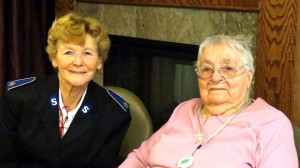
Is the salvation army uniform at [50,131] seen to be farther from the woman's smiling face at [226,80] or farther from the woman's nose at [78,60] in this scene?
the woman's smiling face at [226,80]

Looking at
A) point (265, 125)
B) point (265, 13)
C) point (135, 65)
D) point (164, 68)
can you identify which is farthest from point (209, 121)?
point (135, 65)

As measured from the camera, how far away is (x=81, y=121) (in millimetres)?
1947

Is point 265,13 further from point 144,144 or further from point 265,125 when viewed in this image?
point 144,144

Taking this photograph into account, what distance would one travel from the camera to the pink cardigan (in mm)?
1549

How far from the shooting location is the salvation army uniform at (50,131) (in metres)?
1.92

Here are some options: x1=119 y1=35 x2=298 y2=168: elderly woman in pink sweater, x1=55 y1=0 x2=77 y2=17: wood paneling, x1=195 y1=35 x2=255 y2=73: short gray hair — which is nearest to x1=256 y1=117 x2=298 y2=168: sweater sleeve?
x1=119 y1=35 x2=298 y2=168: elderly woman in pink sweater

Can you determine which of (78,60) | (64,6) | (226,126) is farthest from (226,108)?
(64,6)

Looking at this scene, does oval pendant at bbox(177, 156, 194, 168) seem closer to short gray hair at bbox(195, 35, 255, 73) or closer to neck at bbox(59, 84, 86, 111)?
short gray hair at bbox(195, 35, 255, 73)

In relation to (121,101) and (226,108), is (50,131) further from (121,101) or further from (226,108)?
(226,108)

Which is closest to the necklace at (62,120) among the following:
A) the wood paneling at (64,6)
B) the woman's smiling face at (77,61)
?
the woman's smiling face at (77,61)

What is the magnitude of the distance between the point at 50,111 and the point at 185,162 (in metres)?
0.62

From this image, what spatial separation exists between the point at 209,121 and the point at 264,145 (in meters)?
0.24

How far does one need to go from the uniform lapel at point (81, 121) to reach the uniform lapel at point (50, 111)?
4cm

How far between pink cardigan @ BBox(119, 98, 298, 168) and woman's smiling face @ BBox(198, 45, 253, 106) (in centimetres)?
6
